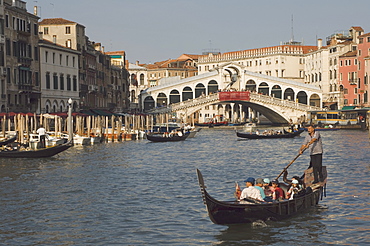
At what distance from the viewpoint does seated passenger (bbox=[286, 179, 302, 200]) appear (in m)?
14.1

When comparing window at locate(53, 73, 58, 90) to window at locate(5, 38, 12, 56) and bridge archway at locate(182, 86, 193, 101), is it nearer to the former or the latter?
window at locate(5, 38, 12, 56)

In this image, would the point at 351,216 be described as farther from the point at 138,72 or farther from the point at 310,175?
the point at 138,72

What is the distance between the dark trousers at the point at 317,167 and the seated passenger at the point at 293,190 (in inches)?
40.6

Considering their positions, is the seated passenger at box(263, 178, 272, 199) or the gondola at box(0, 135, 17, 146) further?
the gondola at box(0, 135, 17, 146)

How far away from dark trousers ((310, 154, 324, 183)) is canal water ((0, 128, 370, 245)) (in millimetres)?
572

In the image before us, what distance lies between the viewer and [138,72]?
100 m

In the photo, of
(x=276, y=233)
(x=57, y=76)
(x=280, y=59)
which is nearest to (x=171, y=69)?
(x=280, y=59)

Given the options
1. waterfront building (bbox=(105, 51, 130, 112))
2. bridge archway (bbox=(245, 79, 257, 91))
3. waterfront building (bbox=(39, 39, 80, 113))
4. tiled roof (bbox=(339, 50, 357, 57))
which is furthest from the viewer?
bridge archway (bbox=(245, 79, 257, 91))

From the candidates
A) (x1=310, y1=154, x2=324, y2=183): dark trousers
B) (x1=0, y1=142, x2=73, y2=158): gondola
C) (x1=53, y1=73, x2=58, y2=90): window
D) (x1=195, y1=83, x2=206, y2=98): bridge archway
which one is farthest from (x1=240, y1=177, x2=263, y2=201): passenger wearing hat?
(x1=195, y1=83, x2=206, y2=98): bridge archway

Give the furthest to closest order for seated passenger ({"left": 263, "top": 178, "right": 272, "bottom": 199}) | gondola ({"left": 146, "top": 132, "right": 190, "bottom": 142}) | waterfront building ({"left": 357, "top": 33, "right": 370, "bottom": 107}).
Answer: waterfront building ({"left": 357, "top": 33, "right": 370, "bottom": 107}) < gondola ({"left": 146, "top": 132, "right": 190, "bottom": 142}) < seated passenger ({"left": 263, "top": 178, "right": 272, "bottom": 199})

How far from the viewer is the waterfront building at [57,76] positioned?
43.1 metres

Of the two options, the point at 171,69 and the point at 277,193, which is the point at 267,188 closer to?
the point at 277,193

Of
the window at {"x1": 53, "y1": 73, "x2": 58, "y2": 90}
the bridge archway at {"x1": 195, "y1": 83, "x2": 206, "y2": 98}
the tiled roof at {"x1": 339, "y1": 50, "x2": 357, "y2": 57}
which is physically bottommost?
the window at {"x1": 53, "y1": 73, "x2": 58, "y2": 90}

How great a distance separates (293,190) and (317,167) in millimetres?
1417
